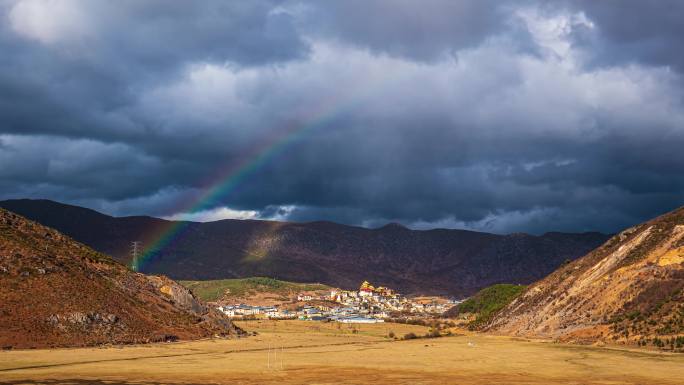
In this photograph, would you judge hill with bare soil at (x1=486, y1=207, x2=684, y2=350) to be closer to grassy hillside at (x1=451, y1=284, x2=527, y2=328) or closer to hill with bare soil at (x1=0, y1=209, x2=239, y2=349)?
grassy hillside at (x1=451, y1=284, x2=527, y2=328)

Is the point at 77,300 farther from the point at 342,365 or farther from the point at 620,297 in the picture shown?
the point at 620,297

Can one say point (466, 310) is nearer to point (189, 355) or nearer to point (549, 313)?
point (549, 313)

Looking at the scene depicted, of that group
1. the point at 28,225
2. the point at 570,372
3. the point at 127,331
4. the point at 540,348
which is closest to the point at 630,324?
the point at 540,348

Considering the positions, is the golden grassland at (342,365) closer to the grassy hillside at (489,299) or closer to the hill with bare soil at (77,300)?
the hill with bare soil at (77,300)

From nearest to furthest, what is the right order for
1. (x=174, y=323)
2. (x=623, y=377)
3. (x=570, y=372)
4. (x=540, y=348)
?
(x=623, y=377) < (x=570, y=372) < (x=540, y=348) < (x=174, y=323)

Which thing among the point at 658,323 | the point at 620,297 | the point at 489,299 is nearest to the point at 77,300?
the point at 620,297

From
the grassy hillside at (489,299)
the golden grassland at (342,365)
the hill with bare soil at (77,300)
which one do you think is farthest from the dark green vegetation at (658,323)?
the grassy hillside at (489,299)
